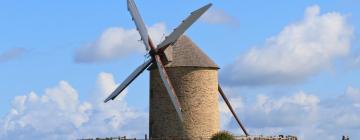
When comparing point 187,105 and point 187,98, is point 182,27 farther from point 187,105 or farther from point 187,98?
point 187,105

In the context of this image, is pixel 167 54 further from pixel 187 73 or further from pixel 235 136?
pixel 235 136

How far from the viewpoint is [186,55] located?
4869 cm

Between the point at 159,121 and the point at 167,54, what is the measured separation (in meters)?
3.78

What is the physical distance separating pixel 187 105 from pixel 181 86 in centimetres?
110

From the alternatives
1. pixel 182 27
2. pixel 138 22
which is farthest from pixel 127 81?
pixel 182 27

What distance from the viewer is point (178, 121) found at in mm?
47781

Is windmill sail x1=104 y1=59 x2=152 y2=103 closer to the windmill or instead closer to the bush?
the windmill

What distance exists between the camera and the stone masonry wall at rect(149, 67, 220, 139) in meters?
47.8

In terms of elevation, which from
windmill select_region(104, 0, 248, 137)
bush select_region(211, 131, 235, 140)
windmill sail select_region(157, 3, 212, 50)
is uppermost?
windmill sail select_region(157, 3, 212, 50)

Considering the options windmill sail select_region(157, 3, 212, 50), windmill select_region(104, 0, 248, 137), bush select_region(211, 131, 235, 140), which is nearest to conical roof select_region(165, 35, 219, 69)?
windmill select_region(104, 0, 248, 137)

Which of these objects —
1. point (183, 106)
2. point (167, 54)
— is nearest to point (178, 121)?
point (183, 106)

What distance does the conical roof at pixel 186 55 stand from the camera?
158 feet

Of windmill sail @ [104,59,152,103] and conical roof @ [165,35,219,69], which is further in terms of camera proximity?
windmill sail @ [104,59,152,103]

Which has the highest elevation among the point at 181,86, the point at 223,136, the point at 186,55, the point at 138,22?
the point at 138,22
